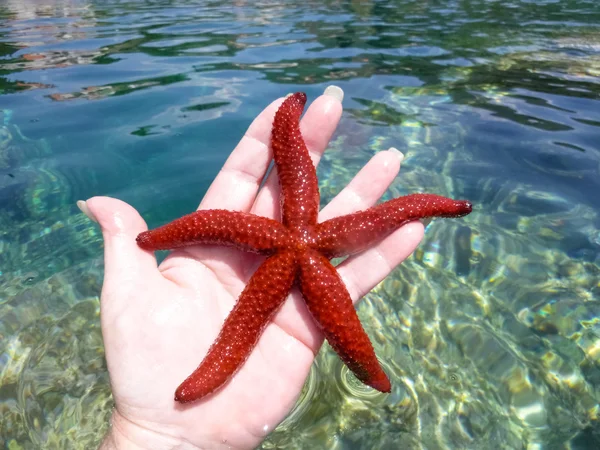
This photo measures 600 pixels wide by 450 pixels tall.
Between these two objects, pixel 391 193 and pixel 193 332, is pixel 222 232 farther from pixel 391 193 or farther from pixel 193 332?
pixel 391 193

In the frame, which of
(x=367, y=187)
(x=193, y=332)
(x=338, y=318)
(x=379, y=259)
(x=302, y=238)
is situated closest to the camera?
(x=338, y=318)

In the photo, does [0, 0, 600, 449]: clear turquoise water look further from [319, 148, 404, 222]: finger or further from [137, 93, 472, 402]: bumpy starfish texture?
[319, 148, 404, 222]: finger

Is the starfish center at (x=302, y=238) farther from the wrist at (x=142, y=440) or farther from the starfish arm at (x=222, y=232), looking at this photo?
the wrist at (x=142, y=440)

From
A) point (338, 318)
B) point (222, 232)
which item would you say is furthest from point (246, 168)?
point (338, 318)

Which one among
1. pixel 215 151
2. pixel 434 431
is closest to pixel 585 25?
pixel 215 151

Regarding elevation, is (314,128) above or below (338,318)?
above

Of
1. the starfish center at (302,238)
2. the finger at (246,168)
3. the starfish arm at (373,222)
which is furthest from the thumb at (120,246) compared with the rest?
the starfish arm at (373,222)
